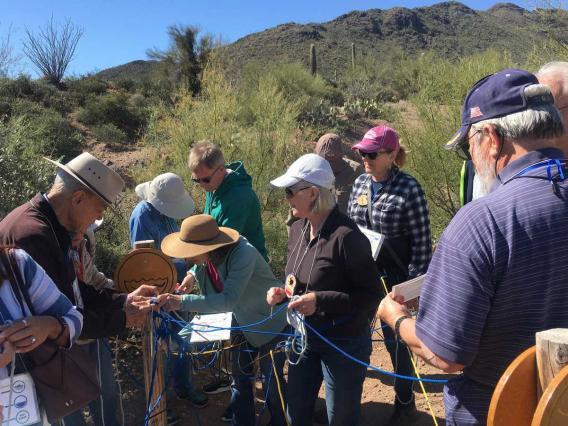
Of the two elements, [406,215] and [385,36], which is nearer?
[406,215]

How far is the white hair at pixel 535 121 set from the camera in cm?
136

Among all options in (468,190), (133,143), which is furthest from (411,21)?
(468,190)

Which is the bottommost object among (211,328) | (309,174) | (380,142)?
(211,328)

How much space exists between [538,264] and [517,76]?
555 millimetres

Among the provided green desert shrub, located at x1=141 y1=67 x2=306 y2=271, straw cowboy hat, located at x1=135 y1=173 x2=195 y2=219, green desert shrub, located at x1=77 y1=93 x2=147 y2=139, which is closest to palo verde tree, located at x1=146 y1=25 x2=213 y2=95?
green desert shrub, located at x1=77 y1=93 x2=147 y2=139

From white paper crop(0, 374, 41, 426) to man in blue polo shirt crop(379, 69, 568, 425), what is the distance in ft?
4.42

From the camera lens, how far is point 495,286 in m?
1.32

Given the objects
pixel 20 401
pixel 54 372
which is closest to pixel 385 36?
pixel 54 372

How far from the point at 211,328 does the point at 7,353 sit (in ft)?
4.75

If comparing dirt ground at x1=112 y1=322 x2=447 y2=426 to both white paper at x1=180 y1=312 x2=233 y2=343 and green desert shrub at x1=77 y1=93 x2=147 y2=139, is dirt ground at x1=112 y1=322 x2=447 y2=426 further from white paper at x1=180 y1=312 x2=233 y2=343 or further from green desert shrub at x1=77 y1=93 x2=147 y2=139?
green desert shrub at x1=77 y1=93 x2=147 y2=139

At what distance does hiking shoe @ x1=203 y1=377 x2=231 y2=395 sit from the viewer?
13.3 ft

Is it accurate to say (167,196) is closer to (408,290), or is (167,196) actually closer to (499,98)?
(408,290)

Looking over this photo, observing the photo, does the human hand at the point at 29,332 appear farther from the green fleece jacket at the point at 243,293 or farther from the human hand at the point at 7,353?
the green fleece jacket at the point at 243,293

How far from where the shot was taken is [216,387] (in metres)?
4.09
